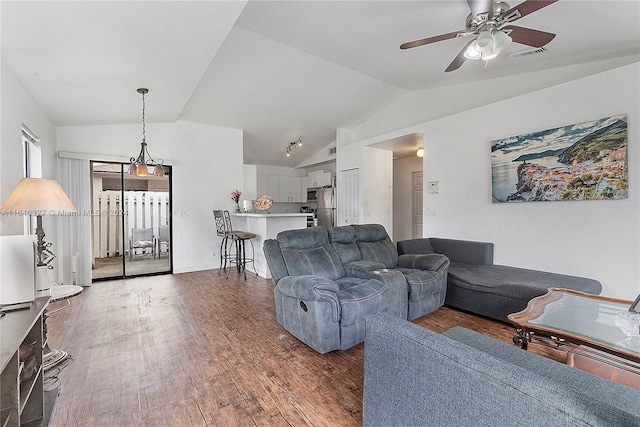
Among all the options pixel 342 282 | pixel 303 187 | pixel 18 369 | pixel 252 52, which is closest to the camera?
pixel 18 369

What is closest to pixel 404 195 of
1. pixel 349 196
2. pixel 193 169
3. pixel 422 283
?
pixel 349 196

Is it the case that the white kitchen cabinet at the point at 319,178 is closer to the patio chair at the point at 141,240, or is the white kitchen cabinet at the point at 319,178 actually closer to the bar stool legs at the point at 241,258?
the bar stool legs at the point at 241,258

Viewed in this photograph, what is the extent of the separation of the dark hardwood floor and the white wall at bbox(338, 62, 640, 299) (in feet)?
4.11

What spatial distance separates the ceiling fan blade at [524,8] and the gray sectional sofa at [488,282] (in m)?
2.22

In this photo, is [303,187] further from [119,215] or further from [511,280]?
[511,280]

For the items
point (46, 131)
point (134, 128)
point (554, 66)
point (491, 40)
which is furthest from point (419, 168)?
point (46, 131)

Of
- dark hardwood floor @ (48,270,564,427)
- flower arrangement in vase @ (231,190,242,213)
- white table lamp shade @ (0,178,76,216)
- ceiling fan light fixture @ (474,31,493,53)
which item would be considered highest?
ceiling fan light fixture @ (474,31,493,53)

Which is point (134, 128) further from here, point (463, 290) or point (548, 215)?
point (548, 215)

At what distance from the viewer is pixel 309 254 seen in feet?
9.62

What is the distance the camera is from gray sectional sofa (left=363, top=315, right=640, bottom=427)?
717 millimetres

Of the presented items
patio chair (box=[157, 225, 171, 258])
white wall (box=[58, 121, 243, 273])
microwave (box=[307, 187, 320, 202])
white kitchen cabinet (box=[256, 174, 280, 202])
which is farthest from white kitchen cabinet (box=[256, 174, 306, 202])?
patio chair (box=[157, 225, 171, 258])

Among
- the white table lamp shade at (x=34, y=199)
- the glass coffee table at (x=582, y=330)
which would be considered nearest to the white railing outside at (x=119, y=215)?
the white table lamp shade at (x=34, y=199)

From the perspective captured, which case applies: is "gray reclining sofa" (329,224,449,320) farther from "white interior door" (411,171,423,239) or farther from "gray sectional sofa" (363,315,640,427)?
"white interior door" (411,171,423,239)

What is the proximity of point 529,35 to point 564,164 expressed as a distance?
5.53 feet
